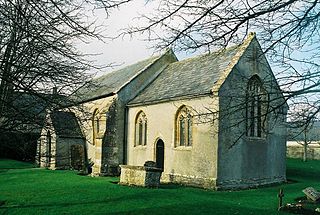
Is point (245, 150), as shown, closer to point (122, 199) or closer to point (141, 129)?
point (141, 129)

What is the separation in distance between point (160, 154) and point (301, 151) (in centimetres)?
2973

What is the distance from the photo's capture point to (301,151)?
4731 cm

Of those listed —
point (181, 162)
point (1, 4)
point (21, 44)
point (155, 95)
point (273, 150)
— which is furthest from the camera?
point (155, 95)

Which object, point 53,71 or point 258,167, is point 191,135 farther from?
point 53,71

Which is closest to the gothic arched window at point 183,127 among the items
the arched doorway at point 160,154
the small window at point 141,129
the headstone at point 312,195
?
the arched doorway at point 160,154

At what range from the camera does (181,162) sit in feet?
69.6

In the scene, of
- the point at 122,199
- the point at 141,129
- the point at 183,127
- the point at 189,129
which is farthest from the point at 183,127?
the point at 122,199

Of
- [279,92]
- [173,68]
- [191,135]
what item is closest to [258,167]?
[191,135]

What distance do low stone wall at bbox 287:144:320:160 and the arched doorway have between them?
2870cm

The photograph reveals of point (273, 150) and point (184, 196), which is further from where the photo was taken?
point (273, 150)

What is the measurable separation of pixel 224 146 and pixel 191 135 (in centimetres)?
237

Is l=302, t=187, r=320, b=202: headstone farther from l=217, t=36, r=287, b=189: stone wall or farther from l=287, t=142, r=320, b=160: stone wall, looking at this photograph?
l=287, t=142, r=320, b=160: stone wall

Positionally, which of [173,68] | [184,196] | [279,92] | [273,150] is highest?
[173,68]

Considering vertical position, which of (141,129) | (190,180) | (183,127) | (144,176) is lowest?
(190,180)
